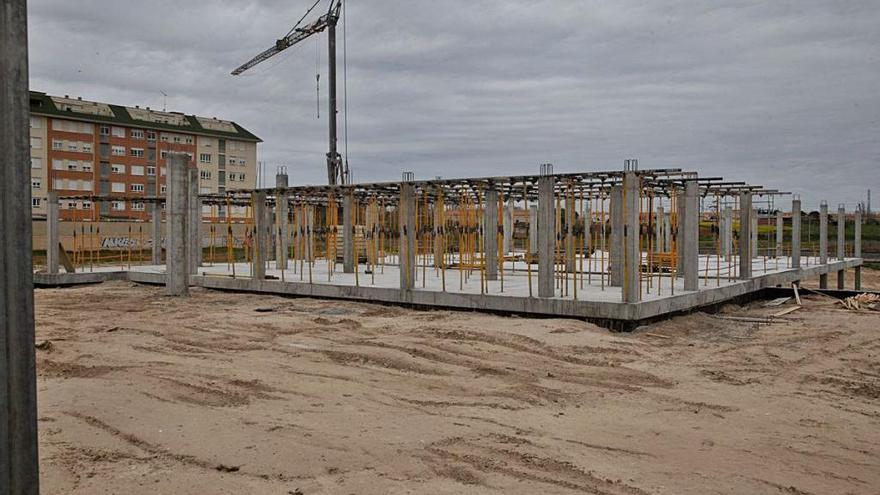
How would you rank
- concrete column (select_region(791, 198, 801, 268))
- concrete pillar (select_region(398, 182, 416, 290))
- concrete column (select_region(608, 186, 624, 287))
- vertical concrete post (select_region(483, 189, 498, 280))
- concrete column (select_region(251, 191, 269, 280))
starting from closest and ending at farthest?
concrete column (select_region(608, 186, 624, 287)) → concrete pillar (select_region(398, 182, 416, 290)) → vertical concrete post (select_region(483, 189, 498, 280)) → concrete column (select_region(251, 191, 269, 280)) → concrete column (select_region(791, 198, 801, 268))

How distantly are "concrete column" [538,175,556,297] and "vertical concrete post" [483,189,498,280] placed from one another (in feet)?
14.8

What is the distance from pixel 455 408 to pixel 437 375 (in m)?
1.65

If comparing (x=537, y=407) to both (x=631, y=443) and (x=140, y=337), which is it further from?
(x=140, y=337)

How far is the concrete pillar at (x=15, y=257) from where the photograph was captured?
10.1ft

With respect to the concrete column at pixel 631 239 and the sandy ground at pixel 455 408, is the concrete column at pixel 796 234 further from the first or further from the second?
the concrete column at pixel 631 239

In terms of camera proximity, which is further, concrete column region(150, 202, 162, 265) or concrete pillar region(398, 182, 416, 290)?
concrete column region(150, 202, 162, 265)

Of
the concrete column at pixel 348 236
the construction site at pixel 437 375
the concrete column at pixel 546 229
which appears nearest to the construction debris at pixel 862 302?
the construction site at pixel 437 375

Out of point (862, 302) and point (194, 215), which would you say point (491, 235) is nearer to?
point (862, 302)

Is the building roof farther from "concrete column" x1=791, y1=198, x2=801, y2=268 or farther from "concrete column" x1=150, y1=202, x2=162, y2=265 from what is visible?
"concrete column" x1=791, y1=198, x2=801, y2=268

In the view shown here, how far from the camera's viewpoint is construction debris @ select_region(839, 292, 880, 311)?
18.8 metres

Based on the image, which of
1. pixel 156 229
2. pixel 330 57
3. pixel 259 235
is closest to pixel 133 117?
pixel 330 57

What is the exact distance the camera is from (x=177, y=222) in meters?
18.7

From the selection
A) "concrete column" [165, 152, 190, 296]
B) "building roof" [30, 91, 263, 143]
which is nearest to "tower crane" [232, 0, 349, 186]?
"building roof" [30, 91, 263, 143]

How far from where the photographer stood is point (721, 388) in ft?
29.1
